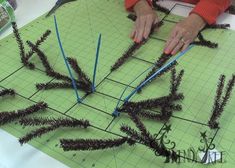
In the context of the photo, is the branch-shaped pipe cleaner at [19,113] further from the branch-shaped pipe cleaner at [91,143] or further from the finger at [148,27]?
the finger at [148,27]

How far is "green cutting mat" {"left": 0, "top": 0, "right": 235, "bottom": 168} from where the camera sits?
68 cm

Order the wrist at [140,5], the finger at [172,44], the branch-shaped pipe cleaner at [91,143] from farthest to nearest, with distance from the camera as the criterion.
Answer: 1. the wrist at [140,5]
2. the finger at [172,44]
3. the branch-shaped pipe cleaner at [91,143]

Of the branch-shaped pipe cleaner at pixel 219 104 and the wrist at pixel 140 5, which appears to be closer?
the branch-shaped pipe cleaner at pixel 219 104

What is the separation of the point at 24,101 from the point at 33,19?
1.42 feet

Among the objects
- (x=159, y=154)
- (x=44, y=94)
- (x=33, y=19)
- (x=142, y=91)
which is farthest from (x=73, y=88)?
(x=33, y=19)

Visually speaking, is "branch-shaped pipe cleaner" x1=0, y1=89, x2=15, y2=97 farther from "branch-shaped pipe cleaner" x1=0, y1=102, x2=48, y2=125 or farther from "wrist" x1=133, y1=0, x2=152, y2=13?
"wrist" x1=133, y1=0, x2=152, y2=13

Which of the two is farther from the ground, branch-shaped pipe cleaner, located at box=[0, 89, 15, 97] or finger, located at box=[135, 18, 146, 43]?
branch-shaped pipe cleaner, located at box=[0, 89, 15, 97]

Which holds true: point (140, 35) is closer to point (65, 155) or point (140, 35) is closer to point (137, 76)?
point (137, 76)

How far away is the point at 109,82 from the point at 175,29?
314 mm

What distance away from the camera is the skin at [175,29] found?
98 centimetres

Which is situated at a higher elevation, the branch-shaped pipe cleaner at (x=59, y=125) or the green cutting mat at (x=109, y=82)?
the branch-shaped pipe cleaner at (x=59, y=125)

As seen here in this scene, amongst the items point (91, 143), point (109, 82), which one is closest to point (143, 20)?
point (109, 82)

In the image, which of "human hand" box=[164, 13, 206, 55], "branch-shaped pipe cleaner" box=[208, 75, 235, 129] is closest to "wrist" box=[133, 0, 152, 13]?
"human hand" box=[164, 13, 206, 55]

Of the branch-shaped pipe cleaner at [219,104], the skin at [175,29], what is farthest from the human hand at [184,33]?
the branch-shaped pipe cleaner at [219,104]
